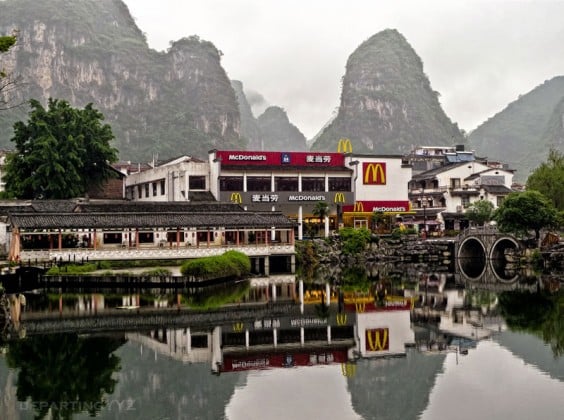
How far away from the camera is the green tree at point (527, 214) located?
6712cm

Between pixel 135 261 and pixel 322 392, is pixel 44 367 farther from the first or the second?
pixel 135 261

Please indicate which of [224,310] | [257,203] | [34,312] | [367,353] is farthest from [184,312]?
[257,203]

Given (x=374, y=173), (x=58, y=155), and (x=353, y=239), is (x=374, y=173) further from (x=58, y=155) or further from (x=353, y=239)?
(x=58, y=155)

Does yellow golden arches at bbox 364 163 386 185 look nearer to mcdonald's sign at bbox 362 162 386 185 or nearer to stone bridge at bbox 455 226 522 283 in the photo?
mcdonald's sign at bbox 362 162 386 185

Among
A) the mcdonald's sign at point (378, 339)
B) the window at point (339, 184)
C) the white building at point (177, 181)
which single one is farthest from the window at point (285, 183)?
the mcdonald's sign at point (378, 339)

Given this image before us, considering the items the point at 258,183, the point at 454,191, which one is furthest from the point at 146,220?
the point at 454,191

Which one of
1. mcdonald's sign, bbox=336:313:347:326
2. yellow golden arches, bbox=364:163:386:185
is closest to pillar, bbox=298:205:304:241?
yellow golden arches, bbox=364:163:386:185

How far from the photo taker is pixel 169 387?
21984 millimetres

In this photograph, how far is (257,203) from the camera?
7456 centimetres

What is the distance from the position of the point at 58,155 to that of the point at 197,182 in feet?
47.9

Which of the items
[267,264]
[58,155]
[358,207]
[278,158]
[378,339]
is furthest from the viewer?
[358,207]

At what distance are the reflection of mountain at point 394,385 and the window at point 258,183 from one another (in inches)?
1927

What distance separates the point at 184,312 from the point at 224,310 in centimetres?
210

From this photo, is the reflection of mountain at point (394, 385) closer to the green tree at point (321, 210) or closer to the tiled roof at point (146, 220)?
the tiled roof at point (146, 220)
